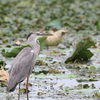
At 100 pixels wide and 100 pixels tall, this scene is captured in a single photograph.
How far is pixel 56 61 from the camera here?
8617 millimetres

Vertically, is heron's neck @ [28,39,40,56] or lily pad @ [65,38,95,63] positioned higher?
heron's neck @ [28,39,40,56]

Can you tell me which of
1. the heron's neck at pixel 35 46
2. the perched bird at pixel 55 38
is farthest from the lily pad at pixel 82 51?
the heron's neck at pixel 35 46

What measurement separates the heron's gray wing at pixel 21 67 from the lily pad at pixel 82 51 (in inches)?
90.6

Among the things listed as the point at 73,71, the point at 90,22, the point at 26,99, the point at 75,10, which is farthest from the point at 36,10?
the point at 26,99

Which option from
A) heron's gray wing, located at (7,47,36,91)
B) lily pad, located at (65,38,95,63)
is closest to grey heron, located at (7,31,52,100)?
heron's gray wing, located at (7,47,36,91)

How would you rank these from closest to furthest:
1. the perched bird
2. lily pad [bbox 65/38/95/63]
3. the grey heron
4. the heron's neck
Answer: the grey heron < the heron's neck < lily pad [bbox 65/38/95/63] < the perched bird

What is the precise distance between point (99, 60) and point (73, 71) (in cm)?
133

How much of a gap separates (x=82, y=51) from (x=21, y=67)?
2829mm

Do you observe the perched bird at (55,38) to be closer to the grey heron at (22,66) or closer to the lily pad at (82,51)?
the lily pad at (82,51)

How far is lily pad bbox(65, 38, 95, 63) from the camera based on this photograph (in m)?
8.24

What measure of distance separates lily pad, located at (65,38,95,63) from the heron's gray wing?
7.55 ft

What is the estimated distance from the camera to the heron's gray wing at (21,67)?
570cm

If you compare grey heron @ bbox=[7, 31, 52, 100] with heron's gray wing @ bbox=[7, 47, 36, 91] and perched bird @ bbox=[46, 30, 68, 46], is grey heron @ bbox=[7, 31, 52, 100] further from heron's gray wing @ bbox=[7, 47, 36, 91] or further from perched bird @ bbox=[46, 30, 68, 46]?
perched bird @ bbox=[46, 30, 68, 46]

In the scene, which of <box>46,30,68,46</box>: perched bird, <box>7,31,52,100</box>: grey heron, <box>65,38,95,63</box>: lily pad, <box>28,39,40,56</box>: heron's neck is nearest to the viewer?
<box>7,31,52,100</box>: grey heron
